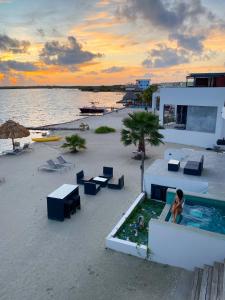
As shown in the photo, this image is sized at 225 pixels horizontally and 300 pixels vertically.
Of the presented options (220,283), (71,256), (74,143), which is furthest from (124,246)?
(74,143)

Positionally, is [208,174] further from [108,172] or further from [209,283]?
[209,283]

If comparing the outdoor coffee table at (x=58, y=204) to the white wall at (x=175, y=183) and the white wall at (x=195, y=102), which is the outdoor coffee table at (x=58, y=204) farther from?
the white wall at (x=195, y=102)

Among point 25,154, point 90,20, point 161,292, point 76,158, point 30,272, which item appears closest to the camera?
point 161,292

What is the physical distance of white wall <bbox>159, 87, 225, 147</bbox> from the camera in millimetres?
20966

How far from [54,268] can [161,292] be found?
3.29 m

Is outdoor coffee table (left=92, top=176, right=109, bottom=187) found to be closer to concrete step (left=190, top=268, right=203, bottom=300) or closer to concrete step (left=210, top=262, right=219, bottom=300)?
concrete step (left=190, top=268, right=203, bottom=300)

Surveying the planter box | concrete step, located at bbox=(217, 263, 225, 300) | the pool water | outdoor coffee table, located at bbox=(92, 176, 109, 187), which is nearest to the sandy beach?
Answer: the planter box

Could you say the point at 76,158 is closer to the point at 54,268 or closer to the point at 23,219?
the point at 23,219

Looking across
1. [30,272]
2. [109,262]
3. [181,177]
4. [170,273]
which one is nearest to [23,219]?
[30,272]

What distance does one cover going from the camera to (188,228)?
25.0 feet

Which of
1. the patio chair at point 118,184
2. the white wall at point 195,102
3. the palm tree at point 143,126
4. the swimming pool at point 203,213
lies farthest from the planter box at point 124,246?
the white wall at point 195,102

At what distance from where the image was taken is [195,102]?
72.6ft

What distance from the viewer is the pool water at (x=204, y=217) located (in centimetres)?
854

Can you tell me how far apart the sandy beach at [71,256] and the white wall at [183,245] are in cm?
32
